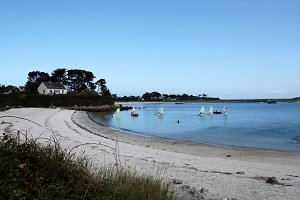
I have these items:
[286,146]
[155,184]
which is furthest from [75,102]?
[155,184]

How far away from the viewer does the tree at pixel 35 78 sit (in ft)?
394

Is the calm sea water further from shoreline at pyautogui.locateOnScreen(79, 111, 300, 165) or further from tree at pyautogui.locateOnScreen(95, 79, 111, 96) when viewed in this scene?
tree at pyautogui.locateOnScreen(95, 79, 111, 96)

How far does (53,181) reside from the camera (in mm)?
4797

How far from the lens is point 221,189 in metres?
8.66

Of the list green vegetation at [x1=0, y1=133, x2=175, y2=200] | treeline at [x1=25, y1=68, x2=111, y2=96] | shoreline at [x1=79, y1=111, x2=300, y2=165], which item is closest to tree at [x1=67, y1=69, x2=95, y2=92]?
treeline at [x1=25, y1=68, x2=111, y2=96]

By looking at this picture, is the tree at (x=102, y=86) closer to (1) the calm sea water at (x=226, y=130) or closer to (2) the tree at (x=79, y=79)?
(2) the tree at (x=79, y=79)

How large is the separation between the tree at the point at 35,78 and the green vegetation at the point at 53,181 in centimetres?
11776

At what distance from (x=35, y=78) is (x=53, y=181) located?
131m

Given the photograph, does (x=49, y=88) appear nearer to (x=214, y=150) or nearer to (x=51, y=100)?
(x=51, y=100)

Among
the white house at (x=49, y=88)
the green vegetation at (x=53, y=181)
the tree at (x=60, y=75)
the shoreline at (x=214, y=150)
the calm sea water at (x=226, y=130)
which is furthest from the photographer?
the tree at (x=60, y=75)

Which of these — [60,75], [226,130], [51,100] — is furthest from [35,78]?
[226,130]

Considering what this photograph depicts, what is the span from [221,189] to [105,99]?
10843 centimetres

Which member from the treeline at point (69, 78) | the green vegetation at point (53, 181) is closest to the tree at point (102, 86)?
the treeline at point (69, 78)

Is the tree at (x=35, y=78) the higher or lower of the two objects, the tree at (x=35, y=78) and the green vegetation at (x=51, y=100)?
the higher
